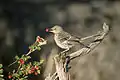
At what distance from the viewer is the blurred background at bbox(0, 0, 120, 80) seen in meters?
3.92

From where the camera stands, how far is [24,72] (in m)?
2.79

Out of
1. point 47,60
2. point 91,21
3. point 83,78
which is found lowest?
point 83,78

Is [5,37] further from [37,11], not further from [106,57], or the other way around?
[106,57]

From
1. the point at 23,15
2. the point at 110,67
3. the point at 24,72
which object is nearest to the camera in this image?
the point at 24,72

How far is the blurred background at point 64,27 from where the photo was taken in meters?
3.92

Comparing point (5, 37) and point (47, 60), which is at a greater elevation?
point (5, 37)

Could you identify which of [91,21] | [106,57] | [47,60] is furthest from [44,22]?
[106,57]

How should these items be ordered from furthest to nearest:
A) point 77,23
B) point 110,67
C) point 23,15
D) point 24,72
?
point 110,67, point 77,23, point 23,15, point 24,72

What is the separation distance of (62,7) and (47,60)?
594 millimetres

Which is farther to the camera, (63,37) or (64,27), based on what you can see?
(64,27)

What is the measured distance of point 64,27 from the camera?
4109 mm

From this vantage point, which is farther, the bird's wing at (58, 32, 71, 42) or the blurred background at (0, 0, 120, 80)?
the blurred background at (0, 0, 120, 80)

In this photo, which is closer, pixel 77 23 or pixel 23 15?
pixel 23 15

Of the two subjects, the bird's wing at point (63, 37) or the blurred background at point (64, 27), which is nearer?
the bird's wing at point (63, 37)
